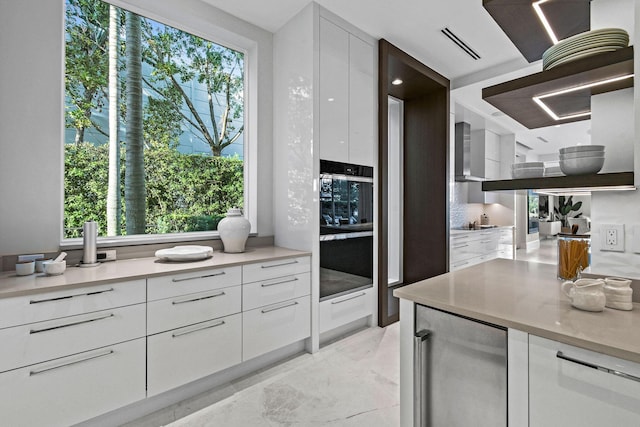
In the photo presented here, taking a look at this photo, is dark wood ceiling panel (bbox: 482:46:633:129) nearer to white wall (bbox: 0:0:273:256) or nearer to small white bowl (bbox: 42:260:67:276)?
small white bowl (bbox: 42:260:67:276)

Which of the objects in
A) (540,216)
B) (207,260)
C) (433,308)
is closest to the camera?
(433,308)

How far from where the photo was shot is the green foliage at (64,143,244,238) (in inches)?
85.9

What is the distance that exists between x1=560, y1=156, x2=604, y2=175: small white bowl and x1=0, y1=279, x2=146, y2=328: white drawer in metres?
2.12

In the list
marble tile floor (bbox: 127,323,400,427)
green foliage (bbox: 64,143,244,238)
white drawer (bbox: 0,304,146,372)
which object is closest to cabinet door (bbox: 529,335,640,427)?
marble tile floor (bbox: 127,323,400,427)

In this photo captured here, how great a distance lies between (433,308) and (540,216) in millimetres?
10190

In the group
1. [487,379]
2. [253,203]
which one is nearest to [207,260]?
[253,203]

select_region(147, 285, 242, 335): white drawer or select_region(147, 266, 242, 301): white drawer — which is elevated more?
select_region(147, 266, 242, 301): white drawer

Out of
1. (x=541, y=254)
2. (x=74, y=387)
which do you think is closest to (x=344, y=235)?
(x=74, y=387)

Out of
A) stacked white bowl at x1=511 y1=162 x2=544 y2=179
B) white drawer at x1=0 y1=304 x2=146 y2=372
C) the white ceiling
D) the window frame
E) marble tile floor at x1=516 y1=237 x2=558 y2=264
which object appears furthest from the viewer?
marble tile floor at x1=516 y1=237 x2=558 y2=264

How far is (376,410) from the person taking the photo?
1872 mm

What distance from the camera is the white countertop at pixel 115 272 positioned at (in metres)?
1.50

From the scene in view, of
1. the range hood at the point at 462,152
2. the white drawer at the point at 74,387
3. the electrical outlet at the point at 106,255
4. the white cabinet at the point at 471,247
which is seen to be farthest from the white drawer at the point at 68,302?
the range hood at the point at 462,152

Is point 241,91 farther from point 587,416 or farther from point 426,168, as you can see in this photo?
Result: point 587,416

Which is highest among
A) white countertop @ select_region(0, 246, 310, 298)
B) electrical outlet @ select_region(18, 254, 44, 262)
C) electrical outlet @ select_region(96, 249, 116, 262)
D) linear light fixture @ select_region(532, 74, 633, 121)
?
linear light fixture @ select_region(532, 74, 633, 121)
